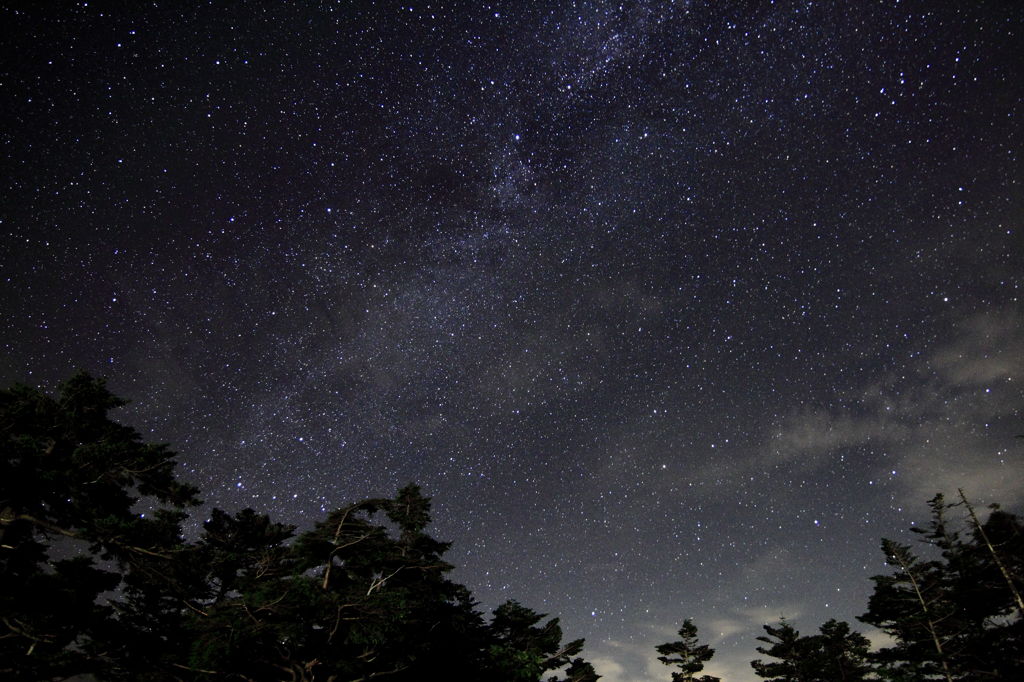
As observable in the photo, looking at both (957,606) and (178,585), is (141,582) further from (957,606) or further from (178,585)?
(957,606)

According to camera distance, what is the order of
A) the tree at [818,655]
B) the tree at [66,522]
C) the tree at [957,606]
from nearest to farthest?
the tree at [66,522]
the tree at [957,606]
the tree at [818,655]

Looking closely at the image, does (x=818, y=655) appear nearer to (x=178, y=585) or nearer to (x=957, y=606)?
(x=957, y=606)

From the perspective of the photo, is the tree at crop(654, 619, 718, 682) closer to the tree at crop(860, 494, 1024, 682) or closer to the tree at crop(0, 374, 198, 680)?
the tree at crop(860, 494, 1024, 682)

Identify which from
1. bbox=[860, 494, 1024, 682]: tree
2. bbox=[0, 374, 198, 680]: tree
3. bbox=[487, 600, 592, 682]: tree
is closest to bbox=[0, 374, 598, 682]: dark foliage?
bbox=[0, 374, 198, 680]: tree

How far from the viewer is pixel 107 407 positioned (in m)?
15.3

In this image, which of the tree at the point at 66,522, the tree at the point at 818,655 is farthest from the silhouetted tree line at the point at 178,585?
the tree at the point at 818,655

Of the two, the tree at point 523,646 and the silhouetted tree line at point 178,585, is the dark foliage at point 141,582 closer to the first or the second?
the silhouetted tree line at point 178,585

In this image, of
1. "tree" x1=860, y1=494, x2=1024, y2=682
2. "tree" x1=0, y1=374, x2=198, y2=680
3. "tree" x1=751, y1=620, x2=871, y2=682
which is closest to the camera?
"tree" x1=0, y1=374, x2=198, y2=680

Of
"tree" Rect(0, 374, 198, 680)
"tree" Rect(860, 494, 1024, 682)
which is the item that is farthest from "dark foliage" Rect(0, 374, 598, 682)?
"tree" Rect(860, 494, 1024, 682)

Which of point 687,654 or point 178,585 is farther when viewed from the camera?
point 687,654

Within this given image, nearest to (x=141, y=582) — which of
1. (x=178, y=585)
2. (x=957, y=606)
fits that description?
(x=178, y=585)

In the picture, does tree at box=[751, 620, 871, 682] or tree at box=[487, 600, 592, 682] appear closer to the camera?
tree at box=[487, 600, 592, 682]

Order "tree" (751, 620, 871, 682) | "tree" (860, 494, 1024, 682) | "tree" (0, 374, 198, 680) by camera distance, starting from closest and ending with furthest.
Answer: "tree" (0, 374, 198, 680)
"tree" (860, 494, 1024, 682)
"tree" (751, 620, 871, 682)

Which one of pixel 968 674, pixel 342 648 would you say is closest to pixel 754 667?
pixel 968 674
